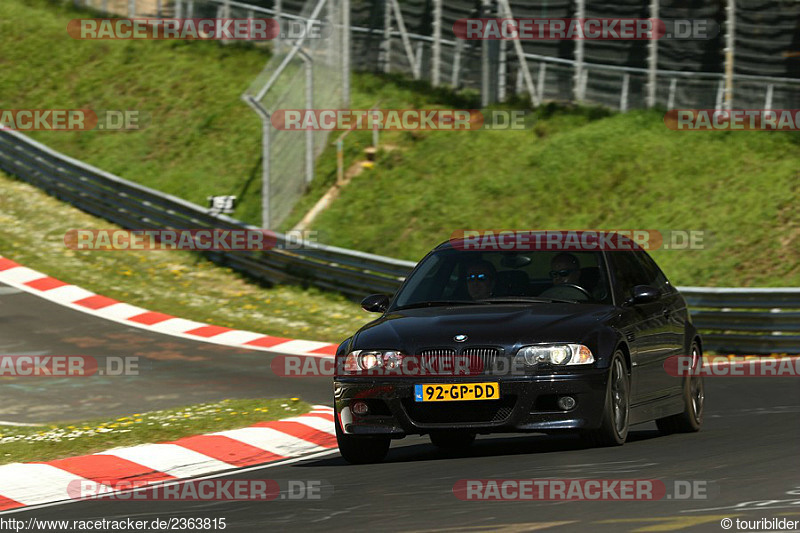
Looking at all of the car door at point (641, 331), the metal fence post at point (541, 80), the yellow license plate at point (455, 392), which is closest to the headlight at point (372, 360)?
the yellow license plate at point (455, 392)

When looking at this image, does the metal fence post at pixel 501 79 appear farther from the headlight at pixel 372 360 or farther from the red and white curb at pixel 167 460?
the headlight at pixel 372 360

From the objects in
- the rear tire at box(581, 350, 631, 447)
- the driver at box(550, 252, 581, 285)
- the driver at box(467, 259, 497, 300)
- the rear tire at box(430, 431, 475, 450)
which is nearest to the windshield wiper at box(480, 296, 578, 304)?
the driver at box(467, 259, 497, 300)

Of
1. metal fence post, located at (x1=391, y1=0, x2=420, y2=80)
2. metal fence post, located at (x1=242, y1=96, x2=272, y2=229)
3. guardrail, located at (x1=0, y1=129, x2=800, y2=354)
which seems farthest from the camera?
metal fence post, located at (x1=391, y1=0, x2=420, y2=80)

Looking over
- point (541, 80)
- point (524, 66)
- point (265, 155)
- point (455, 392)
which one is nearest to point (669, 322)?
point (455, 392)

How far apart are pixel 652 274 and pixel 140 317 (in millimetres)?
12523

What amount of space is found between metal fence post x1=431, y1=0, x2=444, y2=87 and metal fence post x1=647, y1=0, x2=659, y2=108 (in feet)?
18.3

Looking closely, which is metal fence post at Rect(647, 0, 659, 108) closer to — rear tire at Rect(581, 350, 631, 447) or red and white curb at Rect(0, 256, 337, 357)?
red and white curb at Rect(0, 256, 337, 357)

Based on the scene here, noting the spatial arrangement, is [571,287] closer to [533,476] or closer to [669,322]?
[669,322]

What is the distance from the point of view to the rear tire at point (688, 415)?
37.0 ft

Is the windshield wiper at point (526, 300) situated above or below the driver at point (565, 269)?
below

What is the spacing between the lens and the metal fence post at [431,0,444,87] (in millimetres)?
32031

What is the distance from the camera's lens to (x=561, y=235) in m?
10.8

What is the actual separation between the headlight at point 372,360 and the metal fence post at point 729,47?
61.4 feet

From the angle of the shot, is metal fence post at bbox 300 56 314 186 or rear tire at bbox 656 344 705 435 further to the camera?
metal fence post at bbox 300 56 314 186
